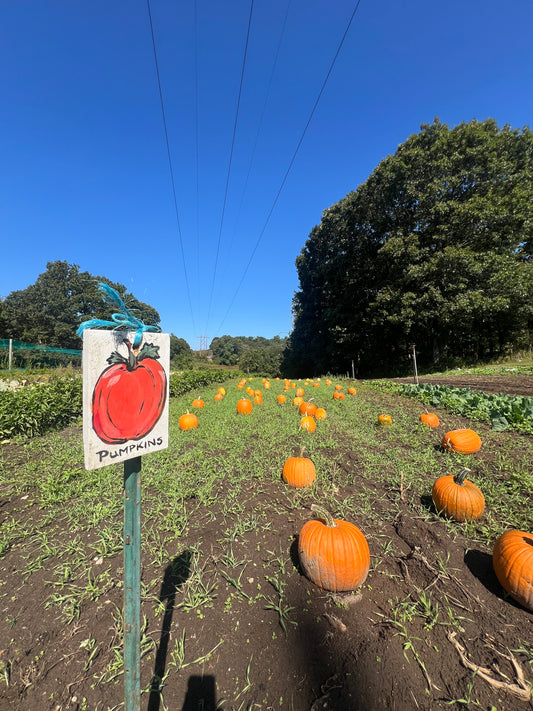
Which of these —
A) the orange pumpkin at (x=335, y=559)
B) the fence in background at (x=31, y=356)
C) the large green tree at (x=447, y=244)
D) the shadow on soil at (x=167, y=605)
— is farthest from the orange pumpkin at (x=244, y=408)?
the large green tree at (x=447, y=244)

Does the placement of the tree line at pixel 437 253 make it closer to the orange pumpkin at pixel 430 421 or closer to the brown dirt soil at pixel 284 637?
the orange pumpkin at pixel 430 421

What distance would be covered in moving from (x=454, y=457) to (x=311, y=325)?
2349cm

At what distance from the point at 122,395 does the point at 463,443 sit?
174 inches

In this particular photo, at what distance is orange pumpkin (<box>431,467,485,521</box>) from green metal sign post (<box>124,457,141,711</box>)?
263 centimetres

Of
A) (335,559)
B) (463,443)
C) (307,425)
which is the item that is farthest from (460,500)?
(307,425)

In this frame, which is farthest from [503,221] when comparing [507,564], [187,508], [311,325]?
[187,508]

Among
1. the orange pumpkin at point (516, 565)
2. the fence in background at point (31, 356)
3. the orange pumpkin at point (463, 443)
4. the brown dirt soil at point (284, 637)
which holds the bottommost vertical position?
the brown dirt soil at point (284, 637)

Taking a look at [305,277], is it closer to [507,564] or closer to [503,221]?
[503,221]

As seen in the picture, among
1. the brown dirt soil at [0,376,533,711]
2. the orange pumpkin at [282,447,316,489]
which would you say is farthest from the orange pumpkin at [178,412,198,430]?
the brown dirt soil at [0,376,533,711]

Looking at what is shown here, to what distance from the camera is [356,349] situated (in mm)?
23422

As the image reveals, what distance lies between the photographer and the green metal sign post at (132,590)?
961 millimetres

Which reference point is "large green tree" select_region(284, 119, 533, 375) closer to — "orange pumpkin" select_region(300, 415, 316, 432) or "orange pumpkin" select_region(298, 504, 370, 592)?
"orange pumpkin" select_region(300, 415, 316, 432)

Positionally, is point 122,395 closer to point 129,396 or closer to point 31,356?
point 129,396

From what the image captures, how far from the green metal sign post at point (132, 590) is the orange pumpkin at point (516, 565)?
86.3 inches
